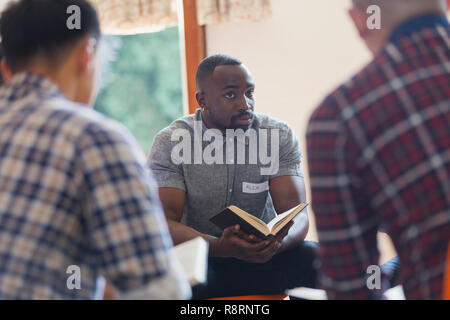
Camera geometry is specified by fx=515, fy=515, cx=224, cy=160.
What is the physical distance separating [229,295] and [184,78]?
207 centimetres

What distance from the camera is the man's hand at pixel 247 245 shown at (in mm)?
1917

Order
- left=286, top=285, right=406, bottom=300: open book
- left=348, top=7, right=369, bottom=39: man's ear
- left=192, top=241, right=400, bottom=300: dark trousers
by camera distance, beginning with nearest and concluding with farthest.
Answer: left=348, top=7, right=369, bottom=39: man's ear < left=286, top=285, right=406, bottom=300: open book < left=192, top=241, right=400, bottom=300: dark trousers

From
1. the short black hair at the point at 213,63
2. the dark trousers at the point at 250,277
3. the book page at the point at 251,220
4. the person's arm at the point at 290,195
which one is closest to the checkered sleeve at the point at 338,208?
the book page at the point at 251,220

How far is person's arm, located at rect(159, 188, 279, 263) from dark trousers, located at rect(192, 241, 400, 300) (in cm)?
10

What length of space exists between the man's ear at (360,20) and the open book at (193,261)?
658mm

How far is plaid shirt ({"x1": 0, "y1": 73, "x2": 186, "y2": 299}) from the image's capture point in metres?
0.90

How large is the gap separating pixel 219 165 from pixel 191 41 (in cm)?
159

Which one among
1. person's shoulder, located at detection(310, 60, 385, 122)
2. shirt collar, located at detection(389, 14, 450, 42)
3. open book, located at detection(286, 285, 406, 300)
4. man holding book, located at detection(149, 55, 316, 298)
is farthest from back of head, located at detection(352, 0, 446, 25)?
man holding book, located at detection(149, 55, 316, 298)

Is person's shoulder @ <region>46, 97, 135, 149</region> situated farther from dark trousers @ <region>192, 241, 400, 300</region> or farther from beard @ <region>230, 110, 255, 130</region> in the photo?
beard @ <region>230, 110, 255, 130</region>

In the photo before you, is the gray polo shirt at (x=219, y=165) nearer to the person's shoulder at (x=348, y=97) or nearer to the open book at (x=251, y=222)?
the open book at (x=251, y=222)

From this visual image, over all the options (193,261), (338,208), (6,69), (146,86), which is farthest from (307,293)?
(146,86)

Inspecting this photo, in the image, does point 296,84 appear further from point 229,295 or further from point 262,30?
point 229,295

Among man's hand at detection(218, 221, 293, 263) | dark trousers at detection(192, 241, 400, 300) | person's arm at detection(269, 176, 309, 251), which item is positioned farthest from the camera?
person's arm at detection(269, 176, 309, 251)

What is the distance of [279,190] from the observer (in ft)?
7.57
